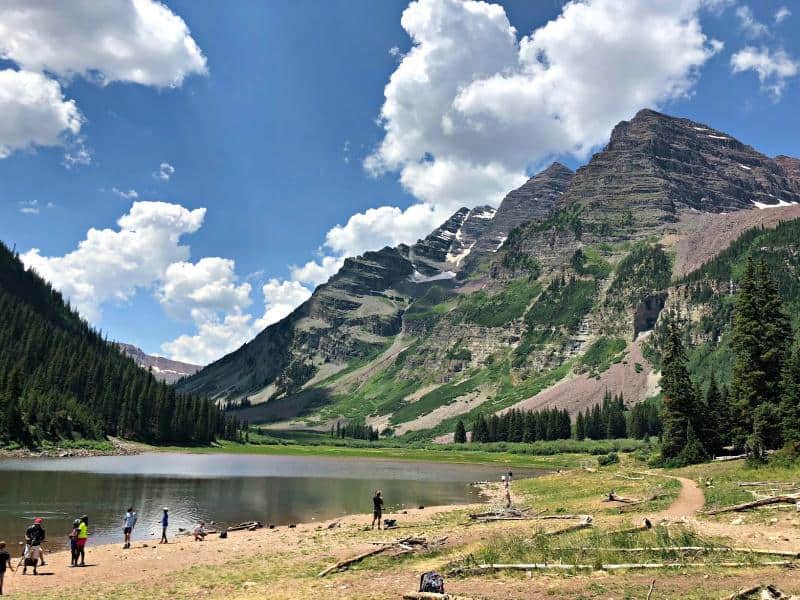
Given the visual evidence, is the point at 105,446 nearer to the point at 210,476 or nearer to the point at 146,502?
the point at 210,476

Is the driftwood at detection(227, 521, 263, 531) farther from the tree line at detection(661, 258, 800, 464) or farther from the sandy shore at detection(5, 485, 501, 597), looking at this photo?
the tree line at detection(661, 258, 800, 464)

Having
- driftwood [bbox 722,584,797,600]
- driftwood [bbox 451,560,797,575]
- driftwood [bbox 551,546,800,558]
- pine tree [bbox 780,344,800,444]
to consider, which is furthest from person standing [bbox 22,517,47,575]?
pine tree [bbox 780,344,800,444]

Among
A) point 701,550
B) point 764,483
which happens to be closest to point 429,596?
point 701,550

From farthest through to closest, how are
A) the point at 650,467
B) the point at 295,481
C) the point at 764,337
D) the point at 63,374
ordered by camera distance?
the point at 63,374 → the point at 295,481 → the point at 650,467 → the point at 764,337

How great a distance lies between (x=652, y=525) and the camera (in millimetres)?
29484

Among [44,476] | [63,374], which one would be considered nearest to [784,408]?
[44,476]

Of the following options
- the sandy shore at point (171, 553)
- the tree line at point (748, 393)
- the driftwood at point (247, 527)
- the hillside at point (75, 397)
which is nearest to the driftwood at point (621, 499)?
the tree line at point (748, 393)

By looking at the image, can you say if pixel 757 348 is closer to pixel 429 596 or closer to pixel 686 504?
pixel 686 504

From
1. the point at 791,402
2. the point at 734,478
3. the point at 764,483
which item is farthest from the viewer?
the point at 791,402

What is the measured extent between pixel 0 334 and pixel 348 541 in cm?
19763

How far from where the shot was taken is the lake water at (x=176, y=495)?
168 feet

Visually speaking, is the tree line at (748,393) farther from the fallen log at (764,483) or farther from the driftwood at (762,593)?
the driftwood at (762,593)

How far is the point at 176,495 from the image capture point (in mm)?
71562

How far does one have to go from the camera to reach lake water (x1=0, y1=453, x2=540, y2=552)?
168 ft
